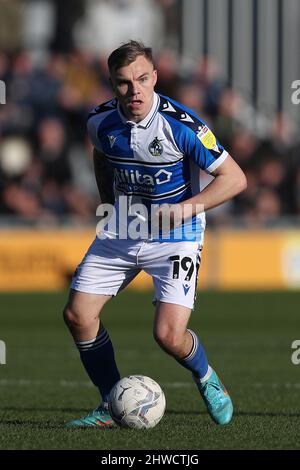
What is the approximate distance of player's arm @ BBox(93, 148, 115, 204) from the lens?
23.7 ft

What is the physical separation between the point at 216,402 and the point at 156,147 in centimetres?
160

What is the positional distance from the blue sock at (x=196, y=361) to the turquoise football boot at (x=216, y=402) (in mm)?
65

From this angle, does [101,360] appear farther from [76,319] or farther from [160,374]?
[160,374]

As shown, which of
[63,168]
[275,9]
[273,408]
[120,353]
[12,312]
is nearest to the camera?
[273,408]

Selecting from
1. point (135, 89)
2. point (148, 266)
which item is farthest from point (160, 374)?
point (135, 89)

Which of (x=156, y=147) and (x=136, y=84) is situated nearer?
(x=136, y=84)

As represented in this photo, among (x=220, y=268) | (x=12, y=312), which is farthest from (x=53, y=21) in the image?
(x=12, y=312)

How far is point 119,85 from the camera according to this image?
21.8ft

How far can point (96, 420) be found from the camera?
7039mm

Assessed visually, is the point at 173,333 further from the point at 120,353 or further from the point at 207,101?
Answer: the point at 207,101

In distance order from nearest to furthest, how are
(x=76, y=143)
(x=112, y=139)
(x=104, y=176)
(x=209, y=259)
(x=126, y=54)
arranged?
(x=126, y=54) < (x=112, y=139) < (x=104, y=176) < (x=76, y=143) < (x=209, y=259)

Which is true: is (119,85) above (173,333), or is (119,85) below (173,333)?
above

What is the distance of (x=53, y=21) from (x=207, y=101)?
5991 mm

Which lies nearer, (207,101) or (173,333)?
(173,333)
